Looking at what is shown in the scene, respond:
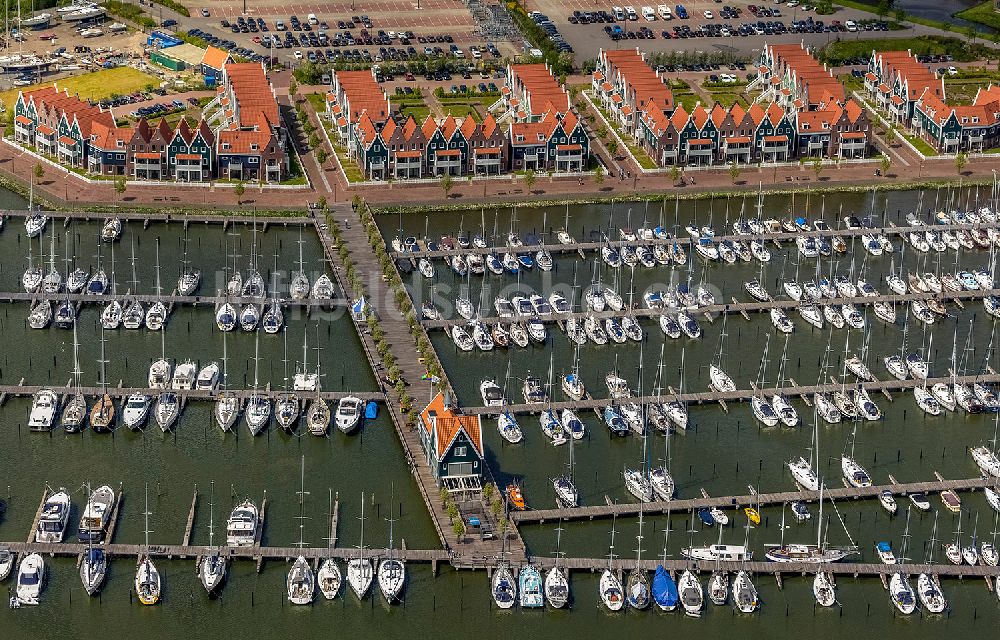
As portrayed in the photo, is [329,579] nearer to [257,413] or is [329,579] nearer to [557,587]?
[557,587]

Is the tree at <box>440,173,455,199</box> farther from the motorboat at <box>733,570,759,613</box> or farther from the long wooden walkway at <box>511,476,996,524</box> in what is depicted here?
the motorboat at <box>733,570,759,613</box>

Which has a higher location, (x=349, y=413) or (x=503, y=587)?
(x=349, y=413)

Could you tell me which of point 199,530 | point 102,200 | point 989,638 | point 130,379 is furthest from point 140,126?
point 989,638

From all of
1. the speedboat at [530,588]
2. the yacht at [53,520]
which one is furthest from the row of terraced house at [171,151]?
the speedboat at [530,588]

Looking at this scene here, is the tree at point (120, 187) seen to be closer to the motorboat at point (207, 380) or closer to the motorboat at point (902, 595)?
the motorboat at point (207, 380)

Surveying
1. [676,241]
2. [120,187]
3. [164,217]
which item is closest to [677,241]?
[676,241]

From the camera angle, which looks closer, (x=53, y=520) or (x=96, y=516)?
(x=53, y=520)

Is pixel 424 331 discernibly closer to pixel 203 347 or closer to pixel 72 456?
pixel 203 347
